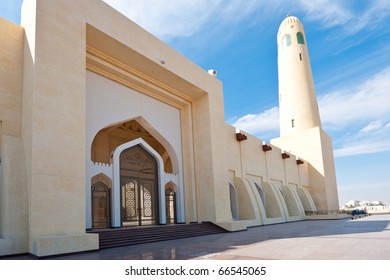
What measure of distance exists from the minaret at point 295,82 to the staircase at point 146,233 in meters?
16.3

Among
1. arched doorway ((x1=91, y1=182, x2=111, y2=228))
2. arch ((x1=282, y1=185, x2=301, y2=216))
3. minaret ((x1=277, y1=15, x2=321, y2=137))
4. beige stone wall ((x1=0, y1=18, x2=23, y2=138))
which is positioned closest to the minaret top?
minaret ((x1=277, y1=15, x2=321, y2=137))

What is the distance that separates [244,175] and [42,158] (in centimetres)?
1193

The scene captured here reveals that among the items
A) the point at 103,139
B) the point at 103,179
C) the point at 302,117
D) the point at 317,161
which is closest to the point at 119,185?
the point at 103,179

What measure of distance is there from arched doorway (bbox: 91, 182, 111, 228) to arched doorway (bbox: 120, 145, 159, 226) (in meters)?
0.69

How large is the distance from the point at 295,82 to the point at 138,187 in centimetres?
1824

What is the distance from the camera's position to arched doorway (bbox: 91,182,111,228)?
408 inches

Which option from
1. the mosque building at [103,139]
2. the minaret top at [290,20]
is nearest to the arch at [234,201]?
the mosque building at [103,139]

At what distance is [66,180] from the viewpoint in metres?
7.89

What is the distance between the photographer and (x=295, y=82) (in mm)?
26047

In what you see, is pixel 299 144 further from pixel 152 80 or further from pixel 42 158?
pixel 42 158

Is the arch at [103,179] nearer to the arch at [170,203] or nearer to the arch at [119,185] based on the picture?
the arch at [119,185]

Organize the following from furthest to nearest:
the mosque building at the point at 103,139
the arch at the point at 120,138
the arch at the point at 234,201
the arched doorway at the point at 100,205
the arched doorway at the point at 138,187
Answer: the arch at the point at 234,201
the arch at the point at 120,138
the arched doorway at the point at 138,187
the arched doorway at the point at 100,205
the mosque building at the point at 103,139

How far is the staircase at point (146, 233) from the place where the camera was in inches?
336
